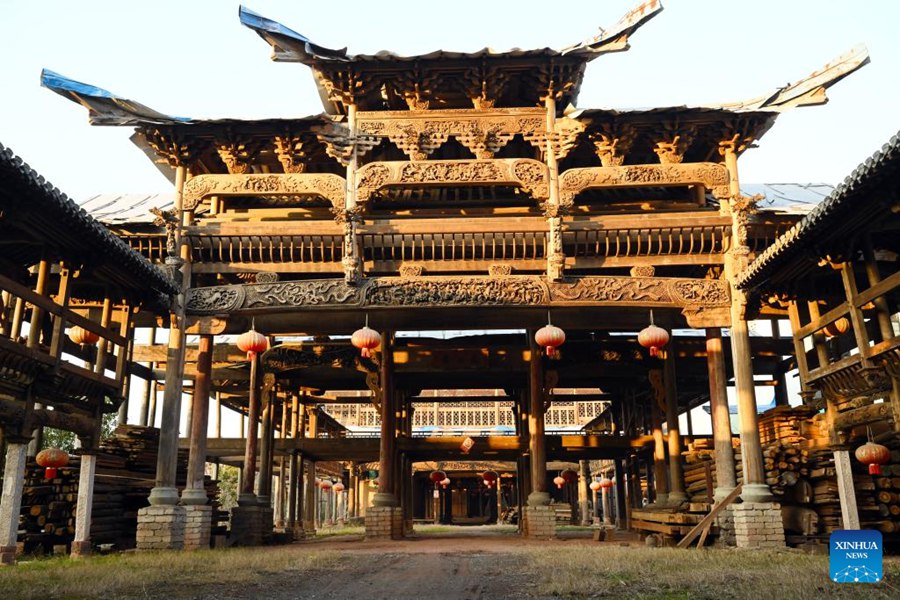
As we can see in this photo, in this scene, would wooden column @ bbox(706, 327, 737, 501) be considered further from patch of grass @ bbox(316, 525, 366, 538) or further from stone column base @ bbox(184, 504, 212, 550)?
patch of grass @ bbox(316, 525, 366, 538)

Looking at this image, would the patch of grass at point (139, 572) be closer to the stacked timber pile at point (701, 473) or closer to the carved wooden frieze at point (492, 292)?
the carved wooden frieze at point (492, 292)

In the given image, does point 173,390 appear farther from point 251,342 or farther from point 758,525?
point 758,525

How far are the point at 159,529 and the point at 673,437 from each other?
1268 cm

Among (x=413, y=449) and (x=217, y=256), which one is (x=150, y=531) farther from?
(x=413, y=449)

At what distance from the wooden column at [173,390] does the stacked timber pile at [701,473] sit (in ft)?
38.3

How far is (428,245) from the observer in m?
15.9

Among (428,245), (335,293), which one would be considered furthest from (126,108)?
(428,245)

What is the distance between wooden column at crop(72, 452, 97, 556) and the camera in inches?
518

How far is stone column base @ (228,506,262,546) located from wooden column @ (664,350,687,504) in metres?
10.7

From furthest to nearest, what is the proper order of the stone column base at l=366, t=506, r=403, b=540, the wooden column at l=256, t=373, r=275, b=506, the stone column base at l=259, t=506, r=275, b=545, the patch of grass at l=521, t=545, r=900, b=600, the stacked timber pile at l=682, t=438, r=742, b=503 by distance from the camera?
1. the wooden column at l=256, t=373, r=275, b=506
2. the stone column base at l=259, t=506, r=275, b=545
3. the stone column base at l=366, t=506, r=403, b=540
4. the stacked timber pile at l=682, t=438, r=742, b=503
5. the patch of grass at l=521, t=545, r=900, b=600

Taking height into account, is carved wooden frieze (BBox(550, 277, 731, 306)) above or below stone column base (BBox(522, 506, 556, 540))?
above

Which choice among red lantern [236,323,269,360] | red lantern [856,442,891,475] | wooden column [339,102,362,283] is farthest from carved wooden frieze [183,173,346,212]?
red lantern [856,442,891,475]

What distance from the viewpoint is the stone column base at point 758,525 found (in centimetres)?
1378

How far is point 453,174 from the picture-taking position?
15883mm
